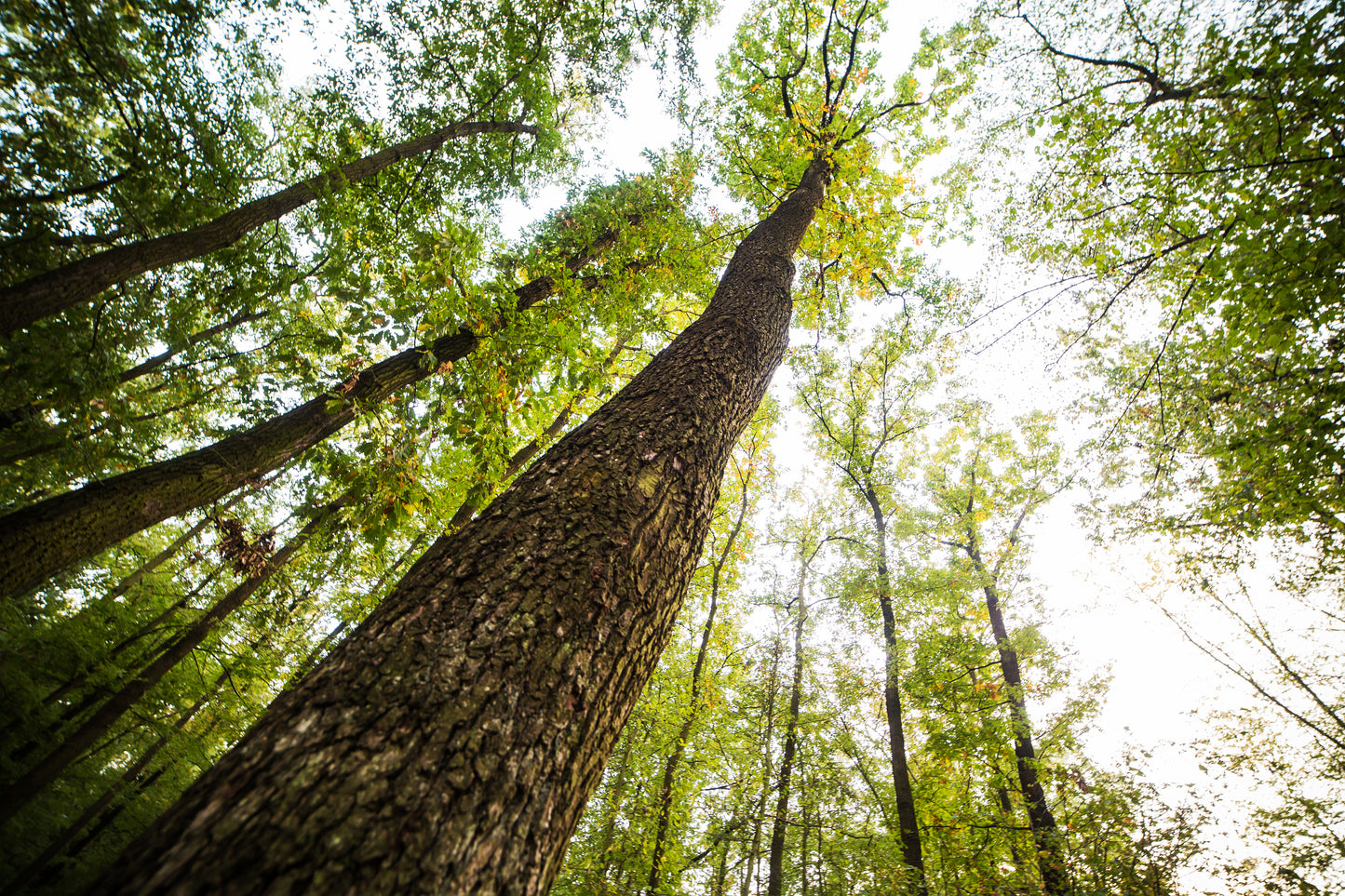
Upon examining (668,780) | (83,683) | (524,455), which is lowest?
(83,683)

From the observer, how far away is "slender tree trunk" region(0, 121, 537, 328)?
3898 mm

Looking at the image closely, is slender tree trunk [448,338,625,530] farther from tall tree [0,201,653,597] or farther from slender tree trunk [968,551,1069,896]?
slender tree trunk [968,551,1069,896]

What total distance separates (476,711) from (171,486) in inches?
169

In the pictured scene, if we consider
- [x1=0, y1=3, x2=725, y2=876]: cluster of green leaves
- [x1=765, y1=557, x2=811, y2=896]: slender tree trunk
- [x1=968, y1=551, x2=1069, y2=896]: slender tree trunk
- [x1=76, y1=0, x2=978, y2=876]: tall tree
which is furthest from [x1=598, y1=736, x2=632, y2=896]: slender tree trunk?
[x1=76, y1=0, x2=978, y2=876]: tall tree

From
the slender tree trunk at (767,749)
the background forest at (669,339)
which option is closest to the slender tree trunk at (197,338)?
the background forest at (669,339)

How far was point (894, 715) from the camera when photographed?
855cm

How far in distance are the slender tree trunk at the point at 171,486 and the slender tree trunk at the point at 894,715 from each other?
29.9 ft

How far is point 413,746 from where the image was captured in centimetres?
94

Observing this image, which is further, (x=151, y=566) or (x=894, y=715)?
(x=151, y=566)

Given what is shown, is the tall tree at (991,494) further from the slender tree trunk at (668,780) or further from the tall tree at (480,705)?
the tall tree at (480,705)

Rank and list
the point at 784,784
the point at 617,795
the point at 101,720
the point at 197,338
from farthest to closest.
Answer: the point at 197,338, the point at 617,795, the point at 784,784, the point at 101,720

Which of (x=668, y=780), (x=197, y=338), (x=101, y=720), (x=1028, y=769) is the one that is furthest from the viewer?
(x=197, y=338)

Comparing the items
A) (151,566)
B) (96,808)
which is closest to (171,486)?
(96,808)

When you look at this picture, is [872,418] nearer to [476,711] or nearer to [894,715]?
[894,715]
